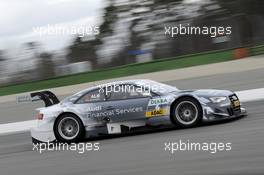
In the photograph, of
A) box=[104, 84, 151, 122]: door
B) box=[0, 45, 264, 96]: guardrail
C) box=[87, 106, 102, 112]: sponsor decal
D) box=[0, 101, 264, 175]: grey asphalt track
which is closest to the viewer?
box=[0, 101, 264, 175]: grey asphalt track

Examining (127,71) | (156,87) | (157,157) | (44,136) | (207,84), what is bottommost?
A: (157,157)

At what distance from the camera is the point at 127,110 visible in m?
10.6

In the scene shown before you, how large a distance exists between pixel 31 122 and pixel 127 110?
627 cm

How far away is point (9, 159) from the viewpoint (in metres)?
10.0

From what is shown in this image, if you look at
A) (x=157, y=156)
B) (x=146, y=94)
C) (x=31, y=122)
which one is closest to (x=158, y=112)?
(x=146, y=94)

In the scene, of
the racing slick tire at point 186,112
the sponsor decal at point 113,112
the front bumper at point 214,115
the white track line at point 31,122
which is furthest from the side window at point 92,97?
the white track line at point 31,122

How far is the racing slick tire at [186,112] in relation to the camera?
10.1 metres

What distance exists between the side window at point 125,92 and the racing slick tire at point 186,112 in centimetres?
69

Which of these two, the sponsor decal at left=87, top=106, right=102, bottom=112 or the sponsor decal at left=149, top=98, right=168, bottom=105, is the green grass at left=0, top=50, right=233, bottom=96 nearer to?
→ the sponsor decal at left=87, top=106, right=102, bottom=112

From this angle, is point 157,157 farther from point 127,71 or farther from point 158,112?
point 127,71

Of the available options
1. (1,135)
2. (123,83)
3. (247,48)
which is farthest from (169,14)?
(123,83)

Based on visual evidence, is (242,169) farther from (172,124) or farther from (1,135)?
(1,135)

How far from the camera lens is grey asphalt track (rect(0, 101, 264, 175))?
6957 mm

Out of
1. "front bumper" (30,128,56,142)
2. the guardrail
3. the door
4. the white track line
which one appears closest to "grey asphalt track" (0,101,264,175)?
"front bumper" (30,128,56,142)
